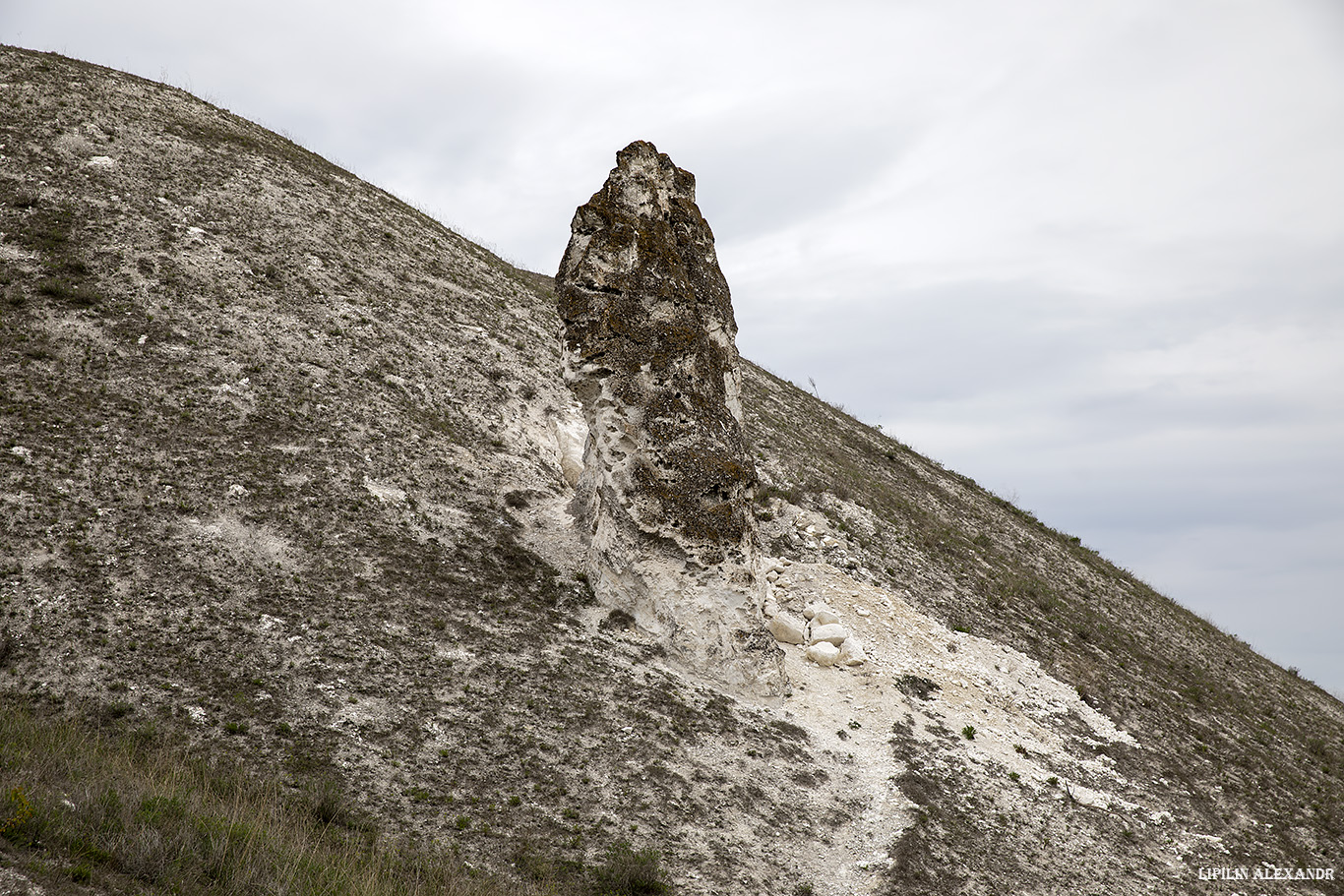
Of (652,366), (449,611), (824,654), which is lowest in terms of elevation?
(449,611)

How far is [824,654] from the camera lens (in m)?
18.2

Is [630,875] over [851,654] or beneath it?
beneath

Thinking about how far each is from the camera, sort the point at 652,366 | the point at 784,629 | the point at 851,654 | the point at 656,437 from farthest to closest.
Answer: the point at 784,629
the point at 851,654
the point at 652,366
the point at 656,437

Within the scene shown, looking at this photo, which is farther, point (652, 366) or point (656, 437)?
point (652, 366)

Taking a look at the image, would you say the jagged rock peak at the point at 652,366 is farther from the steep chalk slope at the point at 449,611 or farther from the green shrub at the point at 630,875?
the green shrub at the point at 630,875

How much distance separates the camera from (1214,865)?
16.1 metres

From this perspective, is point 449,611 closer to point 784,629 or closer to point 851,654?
point 784,629

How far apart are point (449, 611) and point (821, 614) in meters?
8.43

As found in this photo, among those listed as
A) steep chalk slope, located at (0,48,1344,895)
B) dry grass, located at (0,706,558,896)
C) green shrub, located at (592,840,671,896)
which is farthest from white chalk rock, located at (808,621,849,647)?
dry grass, located at (0,706,558,896)

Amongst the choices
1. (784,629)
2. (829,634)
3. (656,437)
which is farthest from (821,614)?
(656,437)

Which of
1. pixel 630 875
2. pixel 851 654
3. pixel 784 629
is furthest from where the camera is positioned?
pixel 784 629

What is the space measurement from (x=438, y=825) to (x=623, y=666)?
4.91 metres

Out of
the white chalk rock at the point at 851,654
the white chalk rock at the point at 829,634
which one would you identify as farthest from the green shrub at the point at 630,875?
the white chalk rock at the point at 829,634

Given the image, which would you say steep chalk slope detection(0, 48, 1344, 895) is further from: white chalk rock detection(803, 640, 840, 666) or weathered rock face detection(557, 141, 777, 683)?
weathered rock face detection(557, 141, 777, 683)
